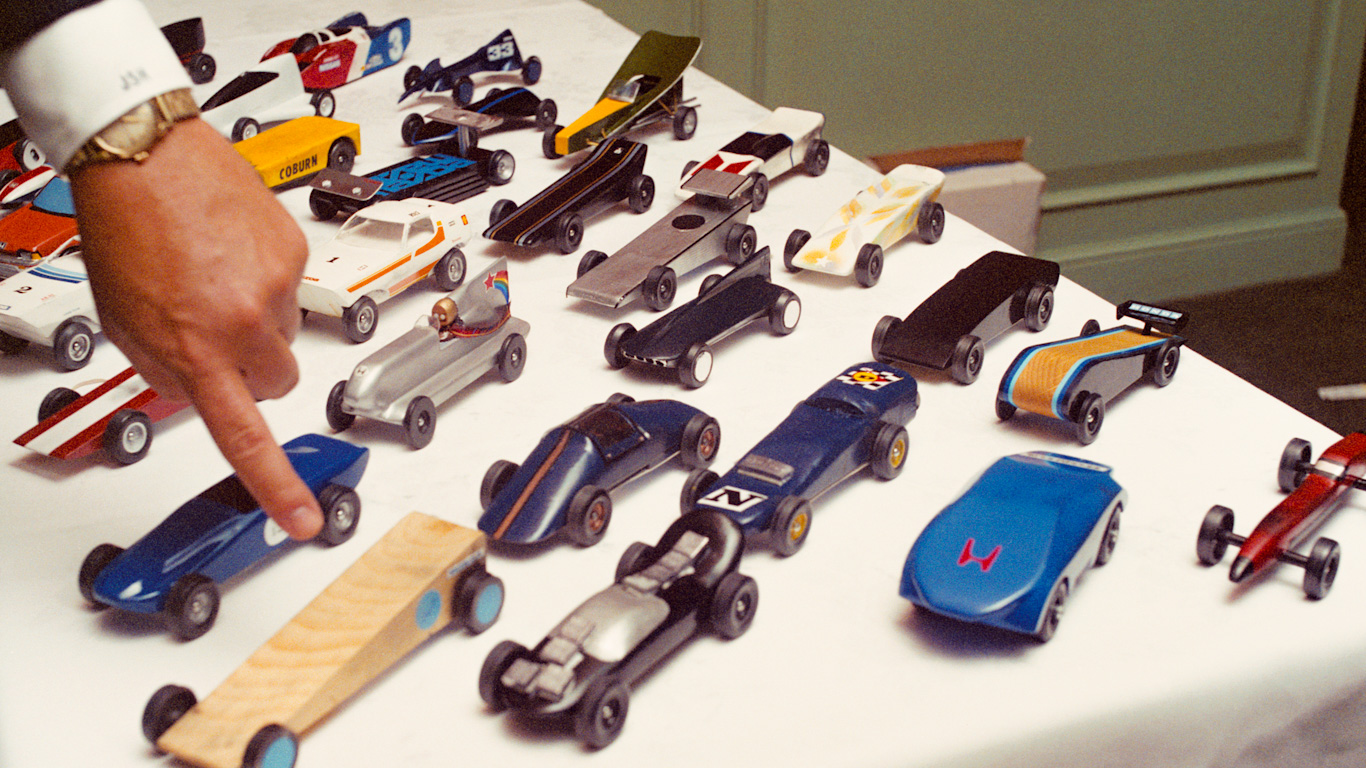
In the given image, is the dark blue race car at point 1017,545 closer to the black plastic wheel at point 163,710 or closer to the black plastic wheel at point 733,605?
the black plastic wheel at point 733,605

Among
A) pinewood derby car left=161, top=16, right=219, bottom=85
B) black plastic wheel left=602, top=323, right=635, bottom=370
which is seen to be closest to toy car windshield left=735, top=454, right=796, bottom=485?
black plastic wheel left=602, top=323, right=635, bottom=370

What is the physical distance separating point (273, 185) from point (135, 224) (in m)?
1.32

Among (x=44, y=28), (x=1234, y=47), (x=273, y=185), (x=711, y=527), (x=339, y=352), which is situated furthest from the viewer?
(x=1234, y=47)

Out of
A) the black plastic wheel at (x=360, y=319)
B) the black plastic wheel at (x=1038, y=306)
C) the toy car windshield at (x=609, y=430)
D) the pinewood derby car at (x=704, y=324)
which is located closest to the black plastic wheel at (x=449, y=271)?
the black plastic wheel at (x=360, y=319)

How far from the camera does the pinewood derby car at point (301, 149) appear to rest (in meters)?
2.31

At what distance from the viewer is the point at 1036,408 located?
5.02ft

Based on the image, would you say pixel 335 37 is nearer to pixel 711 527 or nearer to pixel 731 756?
pixel 711 527

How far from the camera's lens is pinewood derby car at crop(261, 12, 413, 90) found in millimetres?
2805

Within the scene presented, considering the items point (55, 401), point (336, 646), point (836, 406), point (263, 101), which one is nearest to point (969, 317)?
point (836, 406)

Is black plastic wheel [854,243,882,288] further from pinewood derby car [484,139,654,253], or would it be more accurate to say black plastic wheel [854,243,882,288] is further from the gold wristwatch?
the gold wristwatch

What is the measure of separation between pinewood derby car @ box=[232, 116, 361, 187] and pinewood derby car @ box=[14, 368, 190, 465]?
78 cm

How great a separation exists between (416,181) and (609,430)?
1.07 metres

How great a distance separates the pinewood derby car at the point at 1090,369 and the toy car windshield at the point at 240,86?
1.87 meters

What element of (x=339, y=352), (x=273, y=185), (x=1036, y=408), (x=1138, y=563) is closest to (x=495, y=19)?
(x=273, y=185)
